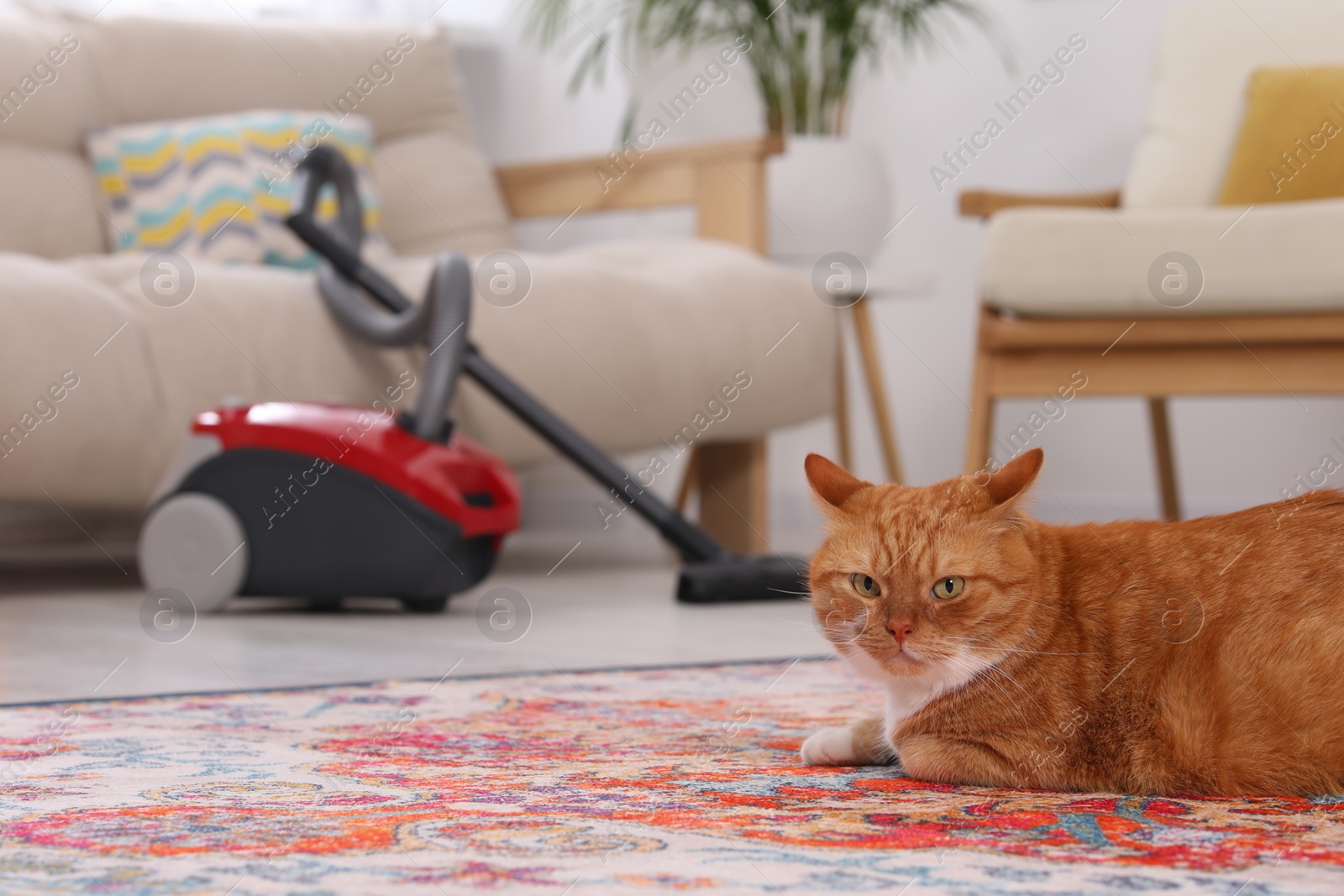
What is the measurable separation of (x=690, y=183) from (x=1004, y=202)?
601mm

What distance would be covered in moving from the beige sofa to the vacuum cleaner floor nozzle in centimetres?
41

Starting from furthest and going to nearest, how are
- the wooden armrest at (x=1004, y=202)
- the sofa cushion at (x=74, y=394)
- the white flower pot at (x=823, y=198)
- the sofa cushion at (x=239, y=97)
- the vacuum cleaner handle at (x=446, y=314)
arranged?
1. the white flower pot at (x=823, y=198)
2. the sofa cushion at (x=239, y=97)
3. the wooden armrest at (x=1004, y=202)
4. the vacuum cleaner handle at (x=446, y=314)
5. the sofa cushion at (x=74, y=394)

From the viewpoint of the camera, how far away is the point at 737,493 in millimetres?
2723

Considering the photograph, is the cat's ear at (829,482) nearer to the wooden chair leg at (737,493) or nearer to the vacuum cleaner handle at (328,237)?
the vacuum cleaner handle at (328,237)

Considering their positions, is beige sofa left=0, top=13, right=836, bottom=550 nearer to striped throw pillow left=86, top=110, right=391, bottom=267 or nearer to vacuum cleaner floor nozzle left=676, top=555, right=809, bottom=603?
striped throw pillow left=86, top=110, right=391, bottom=267

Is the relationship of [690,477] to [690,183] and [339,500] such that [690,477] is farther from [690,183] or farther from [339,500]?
[339,500]

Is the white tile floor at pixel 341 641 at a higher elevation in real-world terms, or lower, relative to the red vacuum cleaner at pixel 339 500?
lower

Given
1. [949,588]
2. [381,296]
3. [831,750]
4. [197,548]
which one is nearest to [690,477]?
[381,296]

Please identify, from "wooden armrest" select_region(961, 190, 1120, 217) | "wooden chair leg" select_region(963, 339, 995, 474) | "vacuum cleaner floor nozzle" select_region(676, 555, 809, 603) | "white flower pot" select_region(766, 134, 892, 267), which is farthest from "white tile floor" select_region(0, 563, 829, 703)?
"white flower pot" select_region(766, 134, 892, 267)

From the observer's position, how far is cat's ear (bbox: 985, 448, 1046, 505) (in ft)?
3.10

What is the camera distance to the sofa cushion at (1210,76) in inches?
104

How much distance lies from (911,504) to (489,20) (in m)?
3.04

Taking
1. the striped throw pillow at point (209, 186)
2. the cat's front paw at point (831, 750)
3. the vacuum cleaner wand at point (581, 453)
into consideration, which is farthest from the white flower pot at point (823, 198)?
the cat's front paw at point (831, 750)

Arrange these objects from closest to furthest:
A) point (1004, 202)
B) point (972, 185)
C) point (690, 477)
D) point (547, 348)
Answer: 1. point (547, 348)
2. point (1004, 202)
3. point (690, 477)
4. point (972, 185)
